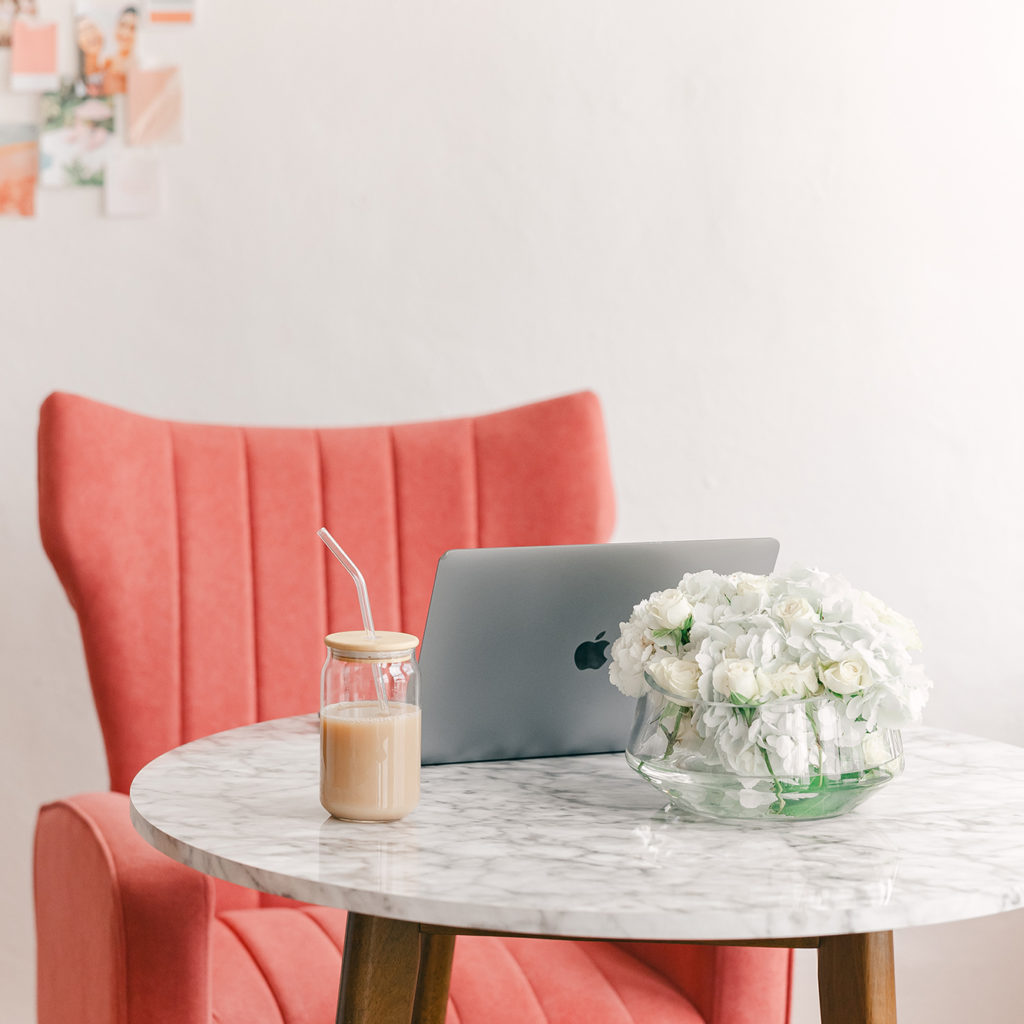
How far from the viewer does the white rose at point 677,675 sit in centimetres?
93

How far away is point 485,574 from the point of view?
41.5 inches

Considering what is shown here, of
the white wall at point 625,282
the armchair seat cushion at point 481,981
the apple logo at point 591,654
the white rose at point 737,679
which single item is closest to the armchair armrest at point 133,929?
the armchair seat cushion at point 481,981

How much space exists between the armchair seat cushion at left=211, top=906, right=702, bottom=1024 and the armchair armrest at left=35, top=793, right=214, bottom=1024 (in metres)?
0.14

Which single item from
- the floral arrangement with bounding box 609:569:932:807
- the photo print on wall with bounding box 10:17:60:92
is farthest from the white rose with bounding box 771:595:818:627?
the photo print on wall with bounding box 10:17:60:92

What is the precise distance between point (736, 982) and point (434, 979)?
13.6 inches

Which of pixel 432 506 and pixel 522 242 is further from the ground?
pixel 522 242

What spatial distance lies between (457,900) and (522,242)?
160 cm

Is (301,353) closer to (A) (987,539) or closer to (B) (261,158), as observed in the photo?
(B) (261,158)

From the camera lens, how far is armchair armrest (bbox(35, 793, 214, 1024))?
107 centimetres

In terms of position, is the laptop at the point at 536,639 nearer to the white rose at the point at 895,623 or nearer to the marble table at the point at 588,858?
the marble table at the point at 588,858

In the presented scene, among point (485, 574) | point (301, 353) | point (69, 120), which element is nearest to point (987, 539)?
point (301, 353)

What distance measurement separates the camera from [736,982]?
133cm

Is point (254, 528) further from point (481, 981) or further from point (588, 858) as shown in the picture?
point (588, 858)

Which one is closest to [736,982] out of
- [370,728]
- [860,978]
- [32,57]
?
[860,978]
